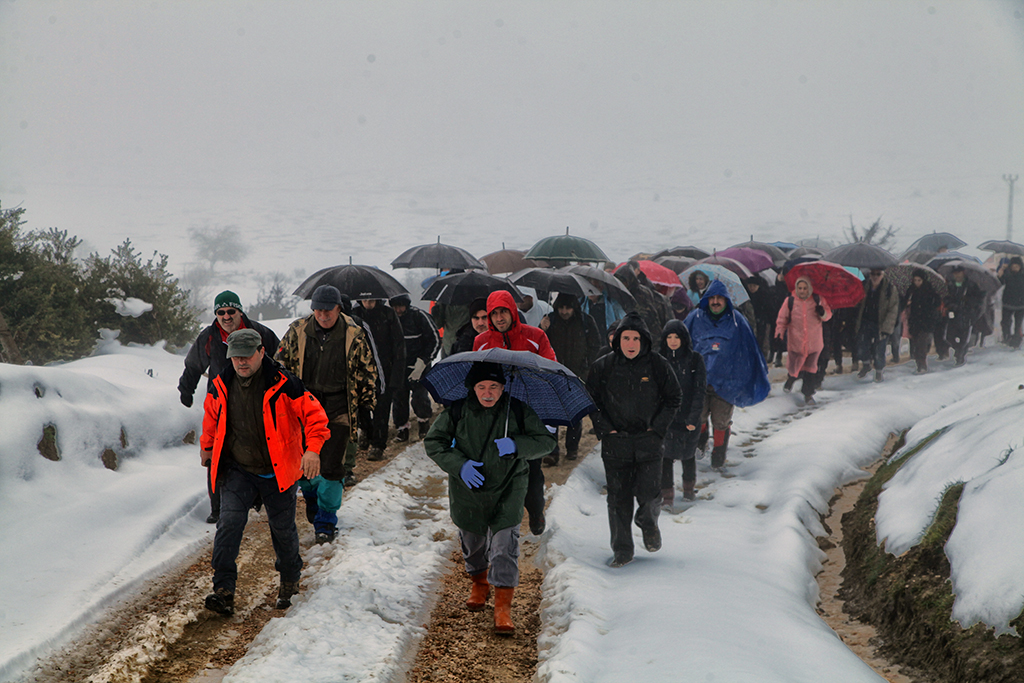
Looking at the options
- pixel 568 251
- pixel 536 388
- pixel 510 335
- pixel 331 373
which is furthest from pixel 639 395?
pixel 568 251

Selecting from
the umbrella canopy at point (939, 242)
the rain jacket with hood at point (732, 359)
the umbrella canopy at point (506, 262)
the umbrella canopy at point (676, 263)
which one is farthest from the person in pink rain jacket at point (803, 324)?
the umbrella canopy at point (939, 242)

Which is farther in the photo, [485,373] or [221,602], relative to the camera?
[221,602]

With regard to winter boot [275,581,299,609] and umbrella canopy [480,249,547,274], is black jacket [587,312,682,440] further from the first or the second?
umbrella canopy [480,249,547,274]

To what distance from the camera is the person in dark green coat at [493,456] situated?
15.0 feet

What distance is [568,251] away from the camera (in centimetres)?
1330

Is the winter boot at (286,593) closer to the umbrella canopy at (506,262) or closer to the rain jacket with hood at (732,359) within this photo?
the rain jacket with hood at (732,359)

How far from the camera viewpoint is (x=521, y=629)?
486 cm

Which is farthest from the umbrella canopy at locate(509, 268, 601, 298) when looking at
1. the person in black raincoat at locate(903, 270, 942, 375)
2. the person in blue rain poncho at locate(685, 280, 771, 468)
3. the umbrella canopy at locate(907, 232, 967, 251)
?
the umbrella canopy at locate(907, 232, 967, 251)

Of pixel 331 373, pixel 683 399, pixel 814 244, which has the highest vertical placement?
pixel 331 373

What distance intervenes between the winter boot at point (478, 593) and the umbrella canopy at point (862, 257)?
1017 cm

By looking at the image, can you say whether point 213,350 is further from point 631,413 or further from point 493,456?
point 631,413

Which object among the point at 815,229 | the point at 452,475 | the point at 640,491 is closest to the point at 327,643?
the point at 452,475

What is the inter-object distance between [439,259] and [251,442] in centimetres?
678

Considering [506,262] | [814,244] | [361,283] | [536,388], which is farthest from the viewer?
[814,244]
